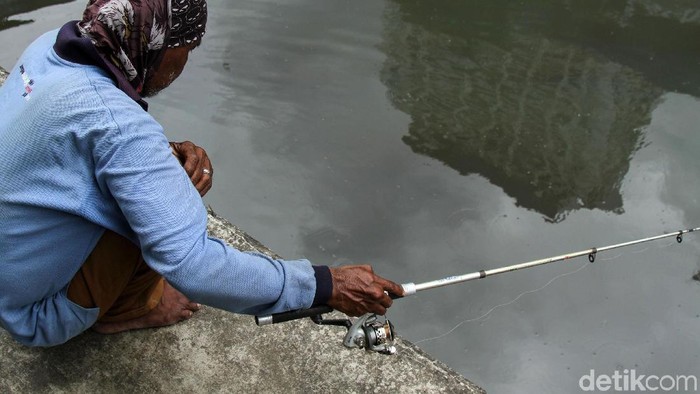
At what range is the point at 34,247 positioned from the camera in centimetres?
181

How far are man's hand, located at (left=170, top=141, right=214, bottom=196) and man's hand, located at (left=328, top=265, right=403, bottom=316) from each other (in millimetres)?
742

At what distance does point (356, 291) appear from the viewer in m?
2.01

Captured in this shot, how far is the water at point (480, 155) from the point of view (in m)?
4.37

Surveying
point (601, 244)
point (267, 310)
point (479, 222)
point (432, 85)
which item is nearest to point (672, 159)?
point (601, 244)

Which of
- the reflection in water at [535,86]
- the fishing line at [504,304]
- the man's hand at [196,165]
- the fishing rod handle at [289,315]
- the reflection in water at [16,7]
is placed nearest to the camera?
the fishing rod handle at [289,315]

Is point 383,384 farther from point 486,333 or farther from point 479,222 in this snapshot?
point 479,222

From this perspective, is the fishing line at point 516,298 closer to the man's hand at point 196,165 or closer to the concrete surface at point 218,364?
the concrete surface at point 218,364

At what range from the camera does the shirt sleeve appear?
1587 millimetres

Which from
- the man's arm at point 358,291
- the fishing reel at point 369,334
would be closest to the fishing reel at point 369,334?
the fishing reel at point 369,334

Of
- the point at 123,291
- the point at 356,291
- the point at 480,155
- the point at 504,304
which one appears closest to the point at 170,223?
the point at 356,291

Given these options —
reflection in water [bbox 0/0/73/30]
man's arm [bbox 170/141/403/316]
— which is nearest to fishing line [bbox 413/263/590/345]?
man's arm [bbox 170/141/403/316]

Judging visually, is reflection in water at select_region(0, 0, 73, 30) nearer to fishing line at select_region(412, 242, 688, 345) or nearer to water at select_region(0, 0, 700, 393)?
water at select_region(0, 0, 700, 393)

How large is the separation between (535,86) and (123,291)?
5344 millimetres

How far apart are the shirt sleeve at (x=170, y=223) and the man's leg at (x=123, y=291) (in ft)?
1.17
